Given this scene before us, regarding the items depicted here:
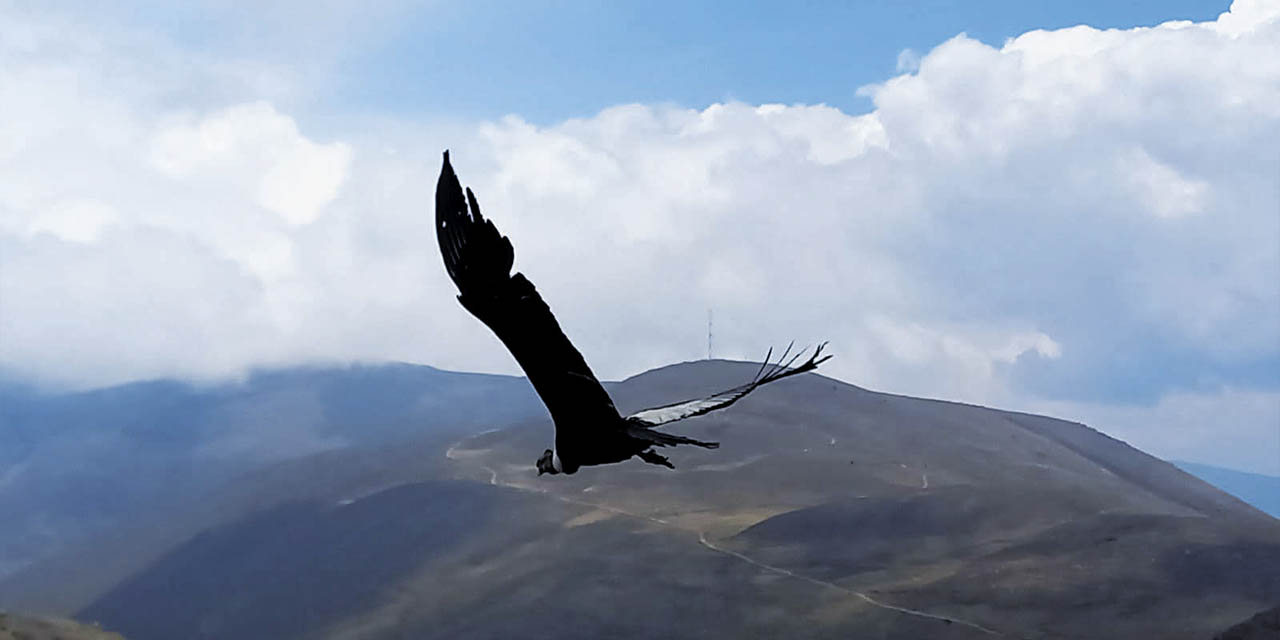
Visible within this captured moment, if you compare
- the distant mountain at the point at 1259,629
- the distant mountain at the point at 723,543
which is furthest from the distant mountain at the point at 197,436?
the distant mountain at the point at 1259,629

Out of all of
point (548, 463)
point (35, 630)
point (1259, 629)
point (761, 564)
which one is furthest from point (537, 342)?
point (35, 630)

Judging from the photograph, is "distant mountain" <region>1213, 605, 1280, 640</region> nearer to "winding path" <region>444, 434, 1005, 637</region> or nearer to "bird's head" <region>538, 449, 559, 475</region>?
"winding path" <region>444, 434, 1005, 637</region>

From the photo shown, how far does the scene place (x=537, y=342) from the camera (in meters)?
5.27

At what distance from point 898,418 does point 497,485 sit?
17597mm

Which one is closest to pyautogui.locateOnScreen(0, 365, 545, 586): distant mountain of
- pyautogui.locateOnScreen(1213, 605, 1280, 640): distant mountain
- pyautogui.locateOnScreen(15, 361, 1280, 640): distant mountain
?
pyautogui.locateOnScreen(15, 361, 1280, 640): distant mountain

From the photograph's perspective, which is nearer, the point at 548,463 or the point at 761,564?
the point at 548,463

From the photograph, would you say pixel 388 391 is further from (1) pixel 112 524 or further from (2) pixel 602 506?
(2) pixel 602 506

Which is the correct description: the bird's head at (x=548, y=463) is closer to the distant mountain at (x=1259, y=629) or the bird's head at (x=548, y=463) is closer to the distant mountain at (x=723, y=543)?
the distant mountain at (x=1259, y=629)

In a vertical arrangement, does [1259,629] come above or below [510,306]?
below

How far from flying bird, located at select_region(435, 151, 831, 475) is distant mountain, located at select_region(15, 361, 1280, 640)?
1409 cm

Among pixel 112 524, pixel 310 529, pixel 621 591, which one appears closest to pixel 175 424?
pixel 112 524

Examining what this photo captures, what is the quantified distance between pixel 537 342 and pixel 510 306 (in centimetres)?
28

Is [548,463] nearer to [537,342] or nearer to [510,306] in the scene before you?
[537,342]

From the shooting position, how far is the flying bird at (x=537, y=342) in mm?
4938
